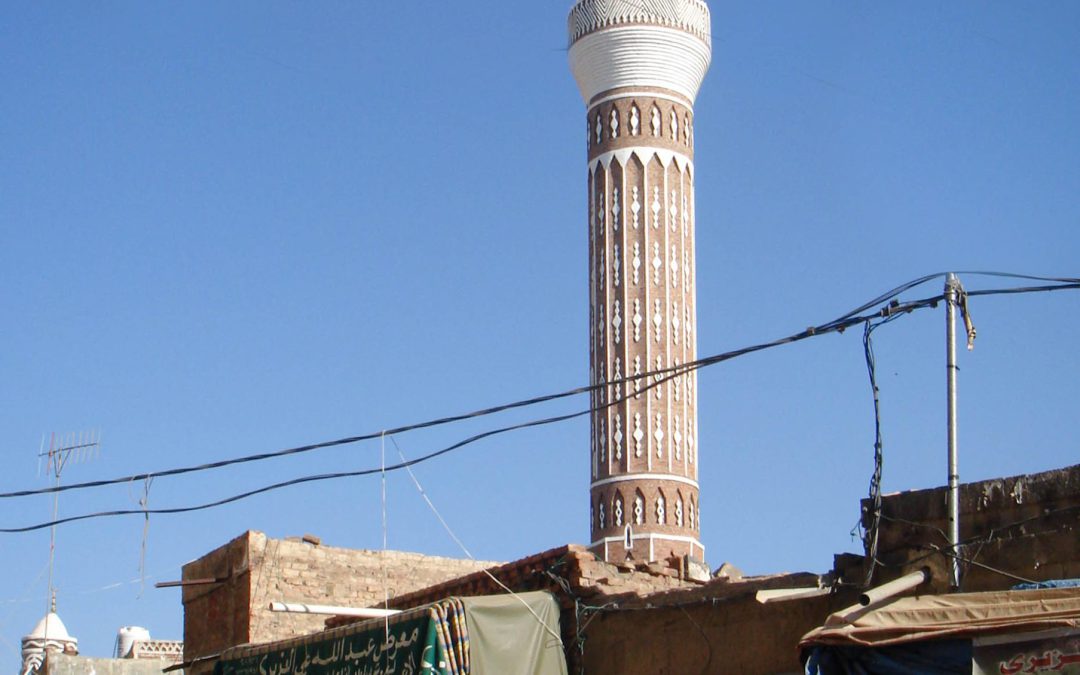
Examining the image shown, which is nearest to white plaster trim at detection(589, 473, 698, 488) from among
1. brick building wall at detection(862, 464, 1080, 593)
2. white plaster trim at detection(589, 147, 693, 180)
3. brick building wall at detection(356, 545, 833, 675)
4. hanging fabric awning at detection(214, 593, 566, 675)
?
white plaster trim at detection(589, 147, 693, 180)

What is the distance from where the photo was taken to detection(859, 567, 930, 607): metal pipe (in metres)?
9.34

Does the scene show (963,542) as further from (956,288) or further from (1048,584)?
(956,288)

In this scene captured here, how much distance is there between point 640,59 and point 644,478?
847 cm

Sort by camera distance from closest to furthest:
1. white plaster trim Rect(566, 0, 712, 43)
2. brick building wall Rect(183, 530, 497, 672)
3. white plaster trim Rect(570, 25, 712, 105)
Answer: brick building wall Rect(183, 530, 497, 672)
white plaster trim Rect(570, 25, 712, 105)
white plaster trim Rect(566, 0, 712, 43)

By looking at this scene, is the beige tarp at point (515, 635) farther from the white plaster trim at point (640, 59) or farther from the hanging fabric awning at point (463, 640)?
the white plaster trim at point (640, 59)

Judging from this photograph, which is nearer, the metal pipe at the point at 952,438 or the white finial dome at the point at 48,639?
the metal pipe at the point at 952,438

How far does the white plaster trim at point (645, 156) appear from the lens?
34.8m

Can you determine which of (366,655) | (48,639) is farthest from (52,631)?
(366,655)

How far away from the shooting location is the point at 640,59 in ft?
116

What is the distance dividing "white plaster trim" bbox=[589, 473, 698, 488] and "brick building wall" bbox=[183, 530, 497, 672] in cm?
1470

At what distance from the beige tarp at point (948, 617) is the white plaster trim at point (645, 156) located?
2562 cm

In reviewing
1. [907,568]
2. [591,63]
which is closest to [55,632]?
[591,63]

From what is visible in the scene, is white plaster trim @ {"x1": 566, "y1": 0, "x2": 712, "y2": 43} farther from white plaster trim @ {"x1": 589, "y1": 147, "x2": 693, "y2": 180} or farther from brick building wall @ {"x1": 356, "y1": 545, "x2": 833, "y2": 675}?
brick building wall @ {"x1": 356, "y1": 545, "x2": 833, "y2": 675}

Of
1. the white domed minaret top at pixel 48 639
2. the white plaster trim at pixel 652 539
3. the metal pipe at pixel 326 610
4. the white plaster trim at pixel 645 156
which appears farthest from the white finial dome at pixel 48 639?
the metal pipe at pixel 326 610
